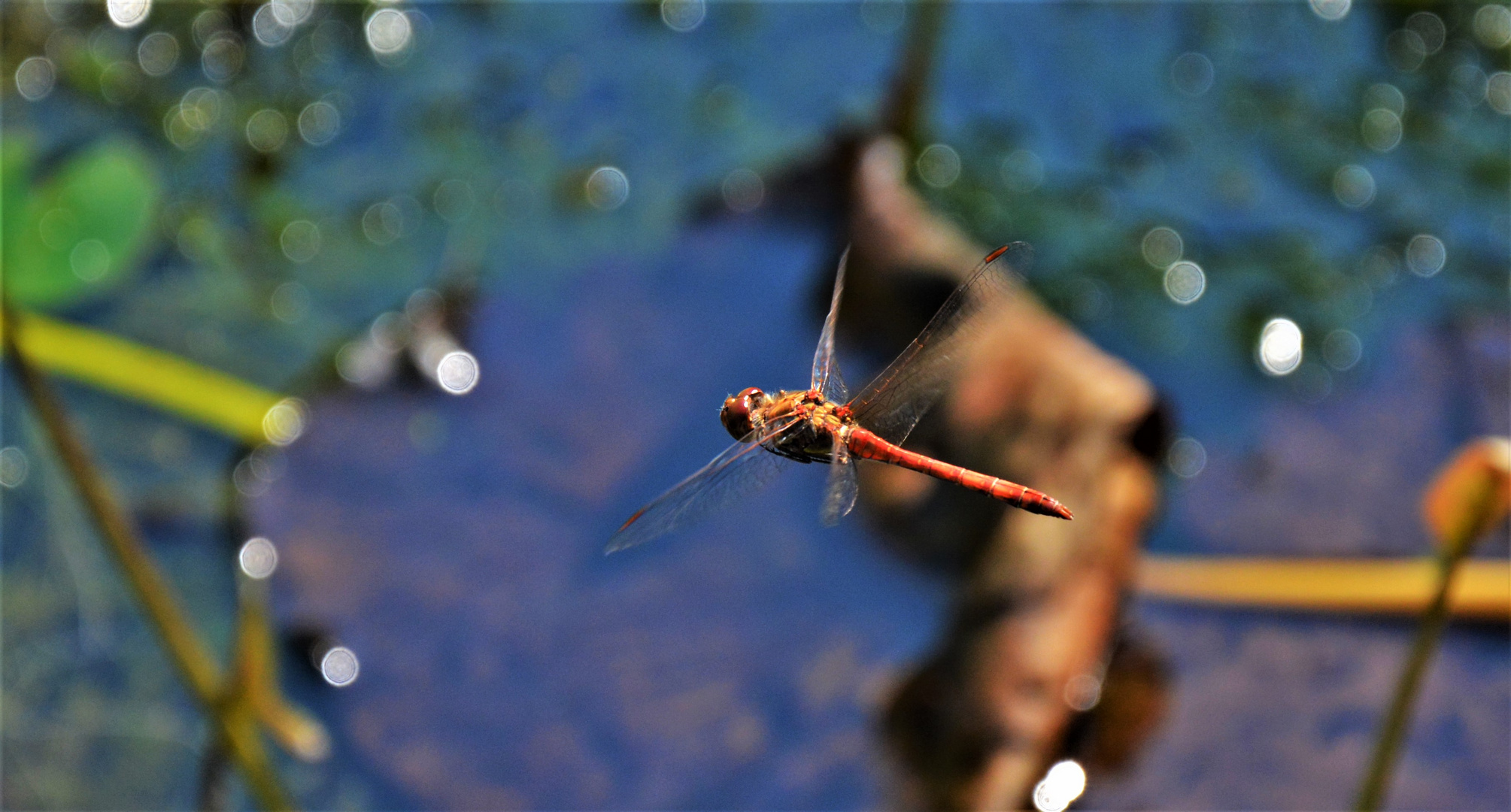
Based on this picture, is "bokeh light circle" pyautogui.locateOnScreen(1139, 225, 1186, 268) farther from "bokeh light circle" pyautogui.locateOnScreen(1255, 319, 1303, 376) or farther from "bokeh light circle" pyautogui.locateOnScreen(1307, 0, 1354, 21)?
"bokeh light circle" pyautogui.locateOnScreen(1307, 0, 1354, 21)

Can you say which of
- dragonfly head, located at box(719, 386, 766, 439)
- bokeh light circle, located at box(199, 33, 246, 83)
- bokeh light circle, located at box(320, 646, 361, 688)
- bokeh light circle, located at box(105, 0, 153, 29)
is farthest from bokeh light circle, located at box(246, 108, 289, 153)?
dragonfly head, located at box(719, 386, 766, 439)

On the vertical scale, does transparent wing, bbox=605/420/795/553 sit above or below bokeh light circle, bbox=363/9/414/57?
below

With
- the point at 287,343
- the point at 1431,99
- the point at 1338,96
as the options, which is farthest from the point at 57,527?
the point at 1431,99

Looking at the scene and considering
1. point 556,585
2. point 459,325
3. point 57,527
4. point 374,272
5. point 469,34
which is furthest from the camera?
point 469,34

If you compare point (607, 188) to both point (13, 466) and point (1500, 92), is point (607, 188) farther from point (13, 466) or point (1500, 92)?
point (1500, 92)

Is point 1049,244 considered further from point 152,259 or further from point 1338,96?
point 152,259

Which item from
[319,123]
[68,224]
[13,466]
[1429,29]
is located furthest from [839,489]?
[1429,29]
